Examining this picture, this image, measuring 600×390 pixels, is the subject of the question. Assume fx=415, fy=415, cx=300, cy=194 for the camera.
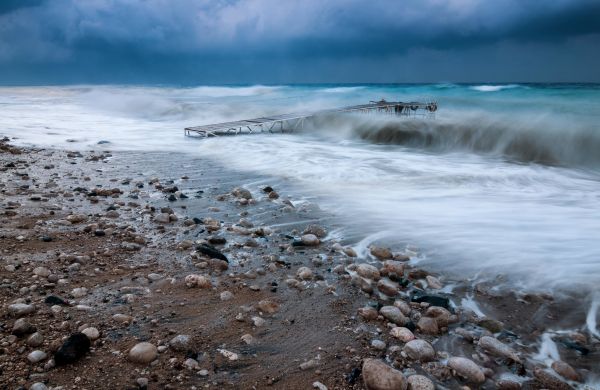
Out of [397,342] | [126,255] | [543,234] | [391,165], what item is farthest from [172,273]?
[391,165]

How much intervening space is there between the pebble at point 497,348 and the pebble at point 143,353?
2093mm

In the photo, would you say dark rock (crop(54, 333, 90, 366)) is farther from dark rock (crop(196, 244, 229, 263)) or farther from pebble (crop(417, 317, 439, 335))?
pebble (crop(417, 317, 439, 335))

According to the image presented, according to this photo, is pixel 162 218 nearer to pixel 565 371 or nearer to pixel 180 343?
pixel 180 343

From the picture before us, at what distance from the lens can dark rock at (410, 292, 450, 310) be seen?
3.30 metres

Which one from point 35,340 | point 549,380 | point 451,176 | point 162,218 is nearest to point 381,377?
point 549,380

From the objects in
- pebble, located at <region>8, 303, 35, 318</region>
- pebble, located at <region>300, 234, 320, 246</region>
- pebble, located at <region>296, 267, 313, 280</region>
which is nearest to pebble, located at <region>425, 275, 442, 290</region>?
pebble, located at <region>296, 267, 313, 280</region>

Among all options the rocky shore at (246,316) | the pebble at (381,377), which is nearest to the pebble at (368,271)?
the rocky shore at (246,316)

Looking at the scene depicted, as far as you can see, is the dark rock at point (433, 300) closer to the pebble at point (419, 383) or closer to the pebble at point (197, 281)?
the pebble at point (419, 383)

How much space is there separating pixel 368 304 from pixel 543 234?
3.16 metres

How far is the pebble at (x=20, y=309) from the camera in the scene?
8.97ft

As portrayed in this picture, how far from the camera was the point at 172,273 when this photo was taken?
3699mm

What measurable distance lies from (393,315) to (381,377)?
0.80 meters

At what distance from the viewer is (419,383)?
2.29 metres

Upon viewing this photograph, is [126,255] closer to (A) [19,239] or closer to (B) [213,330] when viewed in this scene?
(A) [19,239]
